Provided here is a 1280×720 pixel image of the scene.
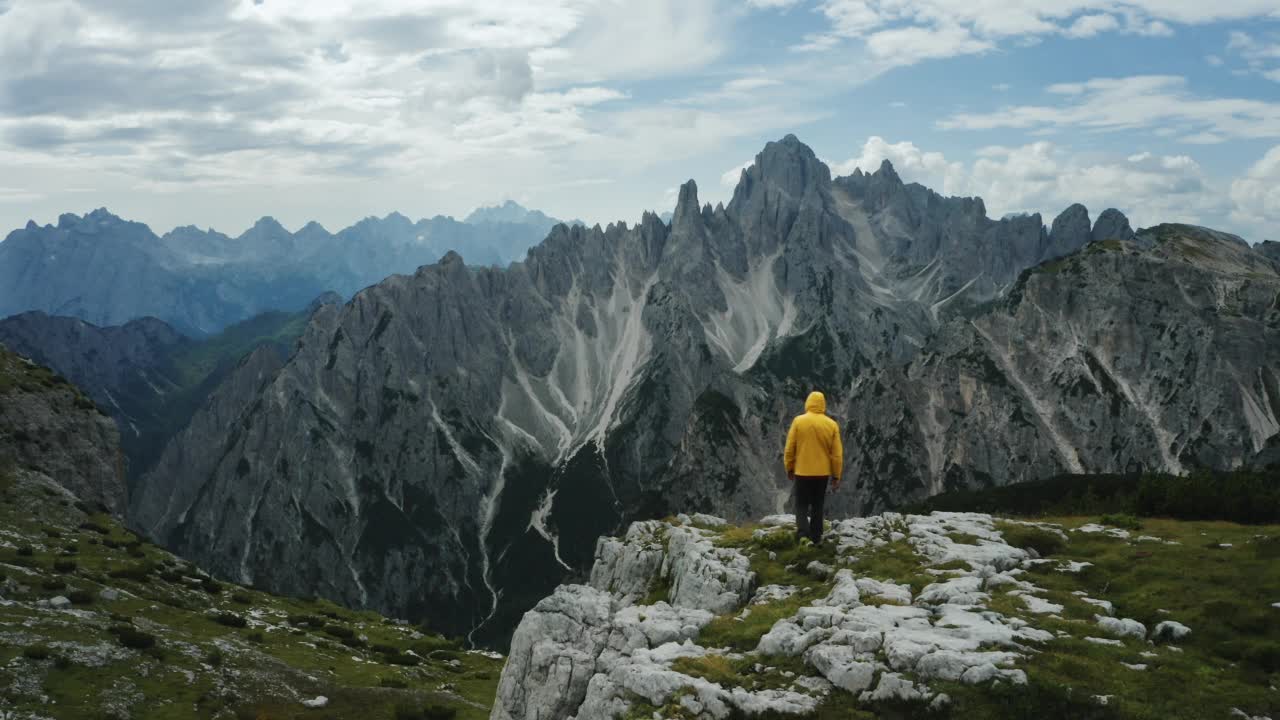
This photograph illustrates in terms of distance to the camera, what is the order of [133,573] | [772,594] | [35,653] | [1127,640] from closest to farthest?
[1127,640]
[772,594]
[35,653]
[133,573]

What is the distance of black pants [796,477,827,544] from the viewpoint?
3244 cm

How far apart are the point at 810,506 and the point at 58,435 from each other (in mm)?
82539

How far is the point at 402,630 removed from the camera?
62531mm

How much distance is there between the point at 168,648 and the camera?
1510 inches

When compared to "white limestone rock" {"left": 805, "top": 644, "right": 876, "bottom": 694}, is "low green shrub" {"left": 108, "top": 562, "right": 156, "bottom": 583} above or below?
below

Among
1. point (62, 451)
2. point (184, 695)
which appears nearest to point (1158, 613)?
point (184, 695)

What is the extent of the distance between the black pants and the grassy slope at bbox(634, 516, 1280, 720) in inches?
58.5

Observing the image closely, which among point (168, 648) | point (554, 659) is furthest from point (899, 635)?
point (168, 648)

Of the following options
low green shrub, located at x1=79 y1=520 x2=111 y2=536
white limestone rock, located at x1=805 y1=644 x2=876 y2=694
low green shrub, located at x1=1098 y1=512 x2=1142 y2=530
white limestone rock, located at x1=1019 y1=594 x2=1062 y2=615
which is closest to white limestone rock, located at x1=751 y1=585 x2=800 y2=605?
white limestone rock, located at x1=805 y1=644 x2=876 y2=694

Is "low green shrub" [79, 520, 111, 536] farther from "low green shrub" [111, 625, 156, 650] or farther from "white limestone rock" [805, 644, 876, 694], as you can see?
"white limestone rock" [805, 644, 876, 694]

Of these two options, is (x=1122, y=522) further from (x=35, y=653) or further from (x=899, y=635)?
(x=35, y=653)

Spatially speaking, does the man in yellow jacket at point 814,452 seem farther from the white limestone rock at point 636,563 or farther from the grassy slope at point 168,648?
the grassy slope at point 168,648

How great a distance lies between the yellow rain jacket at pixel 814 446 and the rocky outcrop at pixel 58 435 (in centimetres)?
7131

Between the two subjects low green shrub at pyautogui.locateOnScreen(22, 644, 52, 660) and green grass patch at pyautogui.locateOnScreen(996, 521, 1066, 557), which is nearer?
green grass patch at pyautogui.locateOnScreen(996, 521, 1066, 557)
